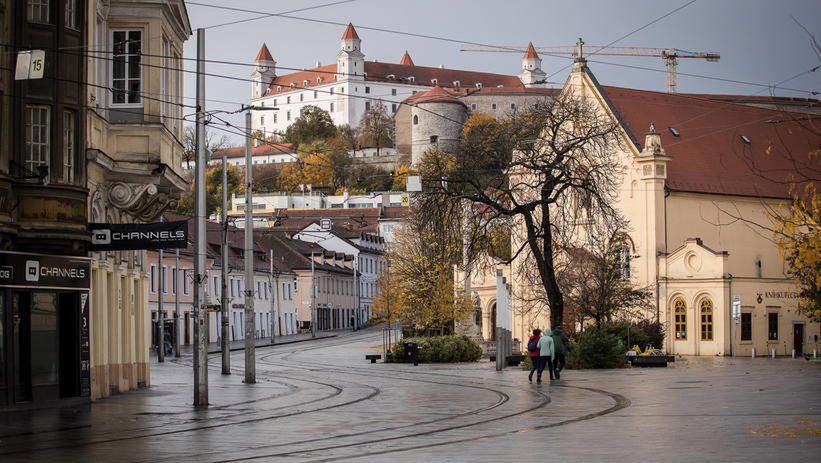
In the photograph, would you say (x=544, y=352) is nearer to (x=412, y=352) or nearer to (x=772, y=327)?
(x=412, y=352)

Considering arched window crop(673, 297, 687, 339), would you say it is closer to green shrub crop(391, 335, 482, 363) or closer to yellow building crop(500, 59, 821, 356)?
yellow building crop(500, 59, 821, 356)

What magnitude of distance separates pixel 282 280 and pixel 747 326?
47729mm

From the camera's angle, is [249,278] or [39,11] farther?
[249,278]

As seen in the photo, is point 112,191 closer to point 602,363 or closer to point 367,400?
point 367,400

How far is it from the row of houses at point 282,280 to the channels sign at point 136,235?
40.9m

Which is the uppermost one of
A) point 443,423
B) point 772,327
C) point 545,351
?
point 545,351

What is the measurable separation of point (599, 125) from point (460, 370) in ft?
35.2

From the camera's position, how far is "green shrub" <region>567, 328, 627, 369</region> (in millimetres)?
47344

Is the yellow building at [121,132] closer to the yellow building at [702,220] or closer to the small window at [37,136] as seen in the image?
the small window at [37,136]

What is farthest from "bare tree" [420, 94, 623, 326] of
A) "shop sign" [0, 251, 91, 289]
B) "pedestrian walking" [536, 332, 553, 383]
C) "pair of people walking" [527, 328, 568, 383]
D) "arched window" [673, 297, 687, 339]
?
"arched window" [673, 297, 687, 339]

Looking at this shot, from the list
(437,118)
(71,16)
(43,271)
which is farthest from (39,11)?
(437,118)

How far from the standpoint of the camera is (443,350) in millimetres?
60750

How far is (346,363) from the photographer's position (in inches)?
2264

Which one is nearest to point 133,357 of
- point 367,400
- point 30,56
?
point 367,400
